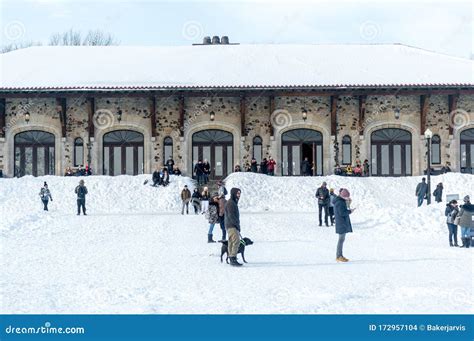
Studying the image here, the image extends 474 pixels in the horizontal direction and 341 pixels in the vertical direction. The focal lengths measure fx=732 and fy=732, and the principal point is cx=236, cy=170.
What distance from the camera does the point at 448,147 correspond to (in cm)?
3047

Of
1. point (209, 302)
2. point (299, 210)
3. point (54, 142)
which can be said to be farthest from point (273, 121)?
point (209, 302)

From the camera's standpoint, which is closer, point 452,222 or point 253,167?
point 452,222

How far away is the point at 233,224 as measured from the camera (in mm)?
11617

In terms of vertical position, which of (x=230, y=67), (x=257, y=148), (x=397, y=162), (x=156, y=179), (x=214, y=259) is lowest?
(x=214, y=259)

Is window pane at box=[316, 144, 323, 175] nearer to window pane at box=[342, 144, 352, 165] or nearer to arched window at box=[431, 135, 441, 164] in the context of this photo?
window pane at box=[342, 144, 352, 165]

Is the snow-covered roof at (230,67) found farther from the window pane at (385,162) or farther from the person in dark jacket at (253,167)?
the window pane at (385,162)

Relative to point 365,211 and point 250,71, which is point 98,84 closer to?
point 250,71

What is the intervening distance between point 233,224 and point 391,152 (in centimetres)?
2054

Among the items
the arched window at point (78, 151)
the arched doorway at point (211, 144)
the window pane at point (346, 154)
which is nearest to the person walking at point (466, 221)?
the window pane at point (346, 154)

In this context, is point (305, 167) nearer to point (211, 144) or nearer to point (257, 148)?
point (257, 148)

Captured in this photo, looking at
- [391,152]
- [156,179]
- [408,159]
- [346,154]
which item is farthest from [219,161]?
[408,159]

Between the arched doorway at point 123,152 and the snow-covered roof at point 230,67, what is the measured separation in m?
2.41

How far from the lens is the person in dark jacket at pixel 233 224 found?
11555 mm

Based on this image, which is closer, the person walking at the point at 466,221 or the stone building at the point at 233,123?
the person walking at the point at 466,221
